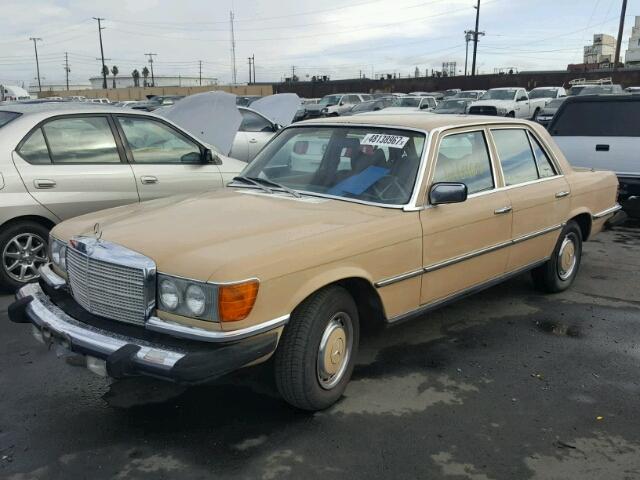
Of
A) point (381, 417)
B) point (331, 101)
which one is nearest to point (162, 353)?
point (381, 417)

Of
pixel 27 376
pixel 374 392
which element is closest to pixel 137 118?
pixel 27 376

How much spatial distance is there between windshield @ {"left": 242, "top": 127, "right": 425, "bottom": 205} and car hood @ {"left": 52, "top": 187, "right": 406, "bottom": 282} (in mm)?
191

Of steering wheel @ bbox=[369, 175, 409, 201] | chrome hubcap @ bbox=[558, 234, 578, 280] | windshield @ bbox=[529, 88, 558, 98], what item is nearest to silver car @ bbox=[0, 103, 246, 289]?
steering wheel @ bbox=[369, 175, 409, 201]

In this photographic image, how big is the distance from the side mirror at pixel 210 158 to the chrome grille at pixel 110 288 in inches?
120

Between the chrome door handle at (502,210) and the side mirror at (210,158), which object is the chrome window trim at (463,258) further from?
the side mirror at (210,158)

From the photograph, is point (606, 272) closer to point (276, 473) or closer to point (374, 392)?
point (374, 392)

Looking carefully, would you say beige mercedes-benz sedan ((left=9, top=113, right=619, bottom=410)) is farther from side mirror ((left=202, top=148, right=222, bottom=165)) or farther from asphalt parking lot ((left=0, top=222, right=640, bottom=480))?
side mirror ((left=202, top=148, right=222, bottom=165))

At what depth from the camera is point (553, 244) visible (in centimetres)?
520

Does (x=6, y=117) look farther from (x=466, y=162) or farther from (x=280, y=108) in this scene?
(x=280, y=108)

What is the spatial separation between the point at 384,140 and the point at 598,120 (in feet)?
18.2

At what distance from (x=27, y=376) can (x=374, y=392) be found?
2.26 metres

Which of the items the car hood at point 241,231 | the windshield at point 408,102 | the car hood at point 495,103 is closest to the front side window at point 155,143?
the car hood at point 241,231

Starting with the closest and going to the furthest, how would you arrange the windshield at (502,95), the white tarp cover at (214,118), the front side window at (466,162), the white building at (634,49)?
the front side window at (466,162)
the white tarp cover at (214,118)
the windshield at (502,95)
the white building at (634,49)

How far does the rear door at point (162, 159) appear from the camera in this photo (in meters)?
5.91
